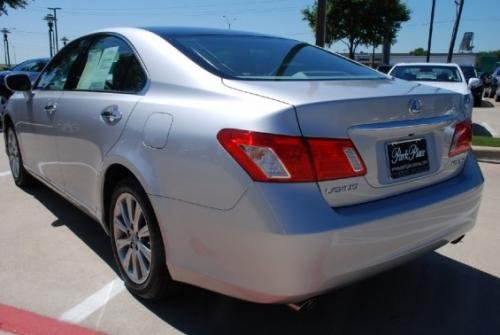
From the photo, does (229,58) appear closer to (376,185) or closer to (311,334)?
(376,185)

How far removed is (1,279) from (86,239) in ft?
2.60

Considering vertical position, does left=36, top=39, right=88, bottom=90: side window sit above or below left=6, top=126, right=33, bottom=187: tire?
above

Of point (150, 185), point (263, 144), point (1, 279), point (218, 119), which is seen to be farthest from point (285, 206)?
point (1, 279)

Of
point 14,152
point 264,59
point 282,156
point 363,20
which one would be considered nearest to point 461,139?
point 264,59

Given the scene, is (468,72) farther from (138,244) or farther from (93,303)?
(93,303)

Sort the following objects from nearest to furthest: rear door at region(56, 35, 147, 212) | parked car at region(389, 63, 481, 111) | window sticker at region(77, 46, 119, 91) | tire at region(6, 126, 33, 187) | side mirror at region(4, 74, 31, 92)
Answer: 1. rear door at region(56, 35, 147, 212)
2. window sticker at region(77, 46, 119, 91)
3. side mirror at region(4, 74, 31, 92)
4. tire at region(6, 126, 33, 187)
5. parked car at region(389, 63, 481, 111)

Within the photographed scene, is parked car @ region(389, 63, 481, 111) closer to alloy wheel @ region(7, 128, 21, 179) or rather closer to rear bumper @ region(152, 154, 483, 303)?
alloy wheel @ region(7, 128, 21, 179)

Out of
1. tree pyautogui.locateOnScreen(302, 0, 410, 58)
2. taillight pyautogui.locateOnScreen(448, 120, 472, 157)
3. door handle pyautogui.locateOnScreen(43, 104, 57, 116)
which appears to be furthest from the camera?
tree pyautogui.locateOnScreen(302, 0, 410, 58)

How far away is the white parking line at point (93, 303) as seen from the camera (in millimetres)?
2881

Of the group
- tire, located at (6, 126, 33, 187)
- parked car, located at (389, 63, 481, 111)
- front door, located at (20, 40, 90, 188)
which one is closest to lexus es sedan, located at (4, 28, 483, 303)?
front door, located at (20, 40, 90, 188)

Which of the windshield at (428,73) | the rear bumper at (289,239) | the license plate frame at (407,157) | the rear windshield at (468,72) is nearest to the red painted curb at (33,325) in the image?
the rear bumper at (289,239)

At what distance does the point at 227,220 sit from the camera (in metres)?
2.23

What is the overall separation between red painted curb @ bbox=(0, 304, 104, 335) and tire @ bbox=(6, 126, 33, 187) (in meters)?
2.65

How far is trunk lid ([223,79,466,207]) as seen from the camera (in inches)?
88.8
